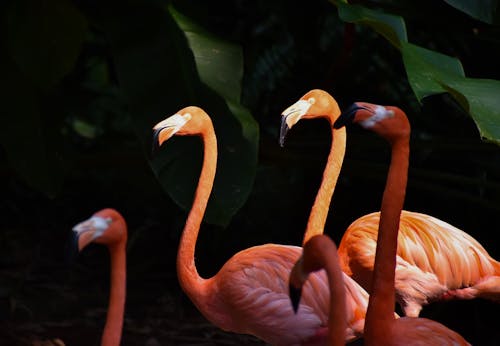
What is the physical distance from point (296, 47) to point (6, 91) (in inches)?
65.9

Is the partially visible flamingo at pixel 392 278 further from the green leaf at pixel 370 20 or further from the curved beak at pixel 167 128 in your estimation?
the curved beak at pixel 167 128

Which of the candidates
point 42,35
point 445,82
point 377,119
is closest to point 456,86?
point 445,82

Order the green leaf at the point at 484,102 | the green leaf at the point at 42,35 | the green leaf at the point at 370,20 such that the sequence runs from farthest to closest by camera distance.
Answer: the green leaf at the point at 42,35 → the green leaf at the point at 370,20 → the green leaf at the point at 484,102

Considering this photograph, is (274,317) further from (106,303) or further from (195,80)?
(106,303)

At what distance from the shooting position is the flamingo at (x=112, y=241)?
8.92ft

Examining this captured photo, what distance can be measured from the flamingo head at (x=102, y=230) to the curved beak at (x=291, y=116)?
64 centimetres

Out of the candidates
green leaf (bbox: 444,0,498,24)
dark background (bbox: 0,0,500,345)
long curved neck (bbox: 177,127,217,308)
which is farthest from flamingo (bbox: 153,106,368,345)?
green leaf (bbox: 444,0,498,24)

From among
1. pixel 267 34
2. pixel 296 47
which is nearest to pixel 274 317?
pixel 296 47

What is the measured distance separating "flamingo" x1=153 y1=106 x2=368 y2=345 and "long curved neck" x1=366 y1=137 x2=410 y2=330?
0.49m

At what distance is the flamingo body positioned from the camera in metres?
3.90

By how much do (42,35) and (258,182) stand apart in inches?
64.6

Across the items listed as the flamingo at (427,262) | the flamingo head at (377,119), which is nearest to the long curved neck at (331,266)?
the flamingo head at (377,119)

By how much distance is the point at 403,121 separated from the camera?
281cm

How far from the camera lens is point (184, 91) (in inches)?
159
